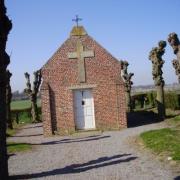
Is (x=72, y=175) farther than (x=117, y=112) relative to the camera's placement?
No

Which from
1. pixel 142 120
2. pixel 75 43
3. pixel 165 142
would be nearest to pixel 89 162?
pixel 165 142

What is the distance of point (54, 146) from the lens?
19.5 metres

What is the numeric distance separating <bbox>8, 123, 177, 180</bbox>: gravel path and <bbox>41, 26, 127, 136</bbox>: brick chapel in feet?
10.00

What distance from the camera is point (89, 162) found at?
46.9 feet

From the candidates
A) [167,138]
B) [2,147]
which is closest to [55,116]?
[167,138]

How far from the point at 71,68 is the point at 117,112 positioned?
12.6 feet

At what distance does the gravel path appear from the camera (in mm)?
11953

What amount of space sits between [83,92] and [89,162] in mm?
10225

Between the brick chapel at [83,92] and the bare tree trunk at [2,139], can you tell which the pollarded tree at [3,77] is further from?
the brick chapel at [83,92]

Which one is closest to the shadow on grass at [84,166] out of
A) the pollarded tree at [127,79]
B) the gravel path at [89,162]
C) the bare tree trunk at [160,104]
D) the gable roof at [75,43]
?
the gravel path at [89,162]

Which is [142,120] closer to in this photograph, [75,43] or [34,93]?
[75,43]

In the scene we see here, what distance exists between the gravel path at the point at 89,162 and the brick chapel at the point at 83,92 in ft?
10.00

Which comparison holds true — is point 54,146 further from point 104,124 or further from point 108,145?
point 104,124

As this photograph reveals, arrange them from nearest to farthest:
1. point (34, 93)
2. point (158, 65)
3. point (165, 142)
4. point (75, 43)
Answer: point (165, 142) < point (75, 43) < point (158, 65) < point (34, 93)
